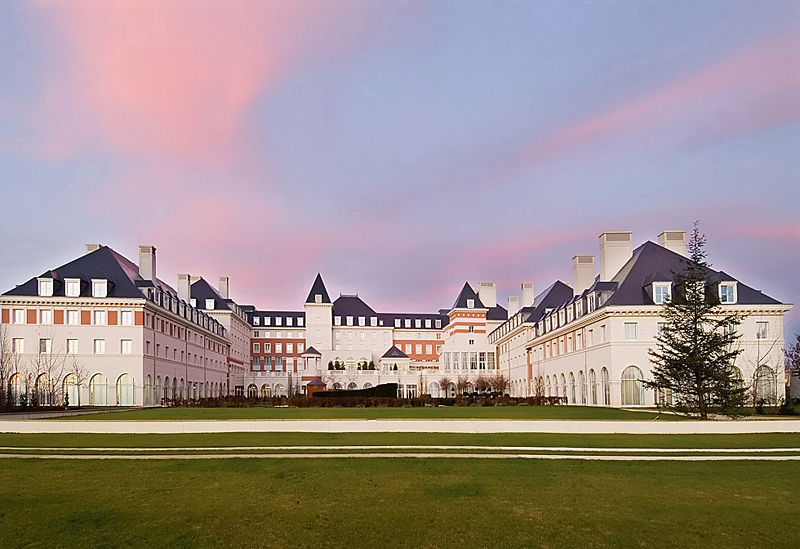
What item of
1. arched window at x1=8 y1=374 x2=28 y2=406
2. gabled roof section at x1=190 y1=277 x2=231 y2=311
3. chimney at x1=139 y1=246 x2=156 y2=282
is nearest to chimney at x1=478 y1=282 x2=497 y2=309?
gabled roof section at x1=190 y1=277 x2=231 y2=311

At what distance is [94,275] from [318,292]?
4852 centimetres

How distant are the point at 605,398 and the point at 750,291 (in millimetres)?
12679

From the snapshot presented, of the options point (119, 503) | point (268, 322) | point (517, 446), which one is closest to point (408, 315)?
point (268, 322)

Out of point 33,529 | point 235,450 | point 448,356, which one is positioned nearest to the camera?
point 33,529

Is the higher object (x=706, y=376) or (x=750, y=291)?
(x=750, y=291)

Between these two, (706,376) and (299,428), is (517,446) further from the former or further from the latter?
(706,376)

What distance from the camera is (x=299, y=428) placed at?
26234mm

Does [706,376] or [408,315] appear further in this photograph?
[408,315]

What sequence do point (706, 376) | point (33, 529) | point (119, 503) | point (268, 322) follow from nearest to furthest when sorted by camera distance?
point (33, 529) → point (119, 503) → point (706, 376) → point (268, 322)

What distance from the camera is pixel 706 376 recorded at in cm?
3184

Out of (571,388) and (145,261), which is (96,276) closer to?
(145,261)

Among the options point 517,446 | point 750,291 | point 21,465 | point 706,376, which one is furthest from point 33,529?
point 750,291

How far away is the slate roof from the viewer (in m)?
55.1

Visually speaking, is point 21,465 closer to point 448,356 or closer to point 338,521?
point 338,521
